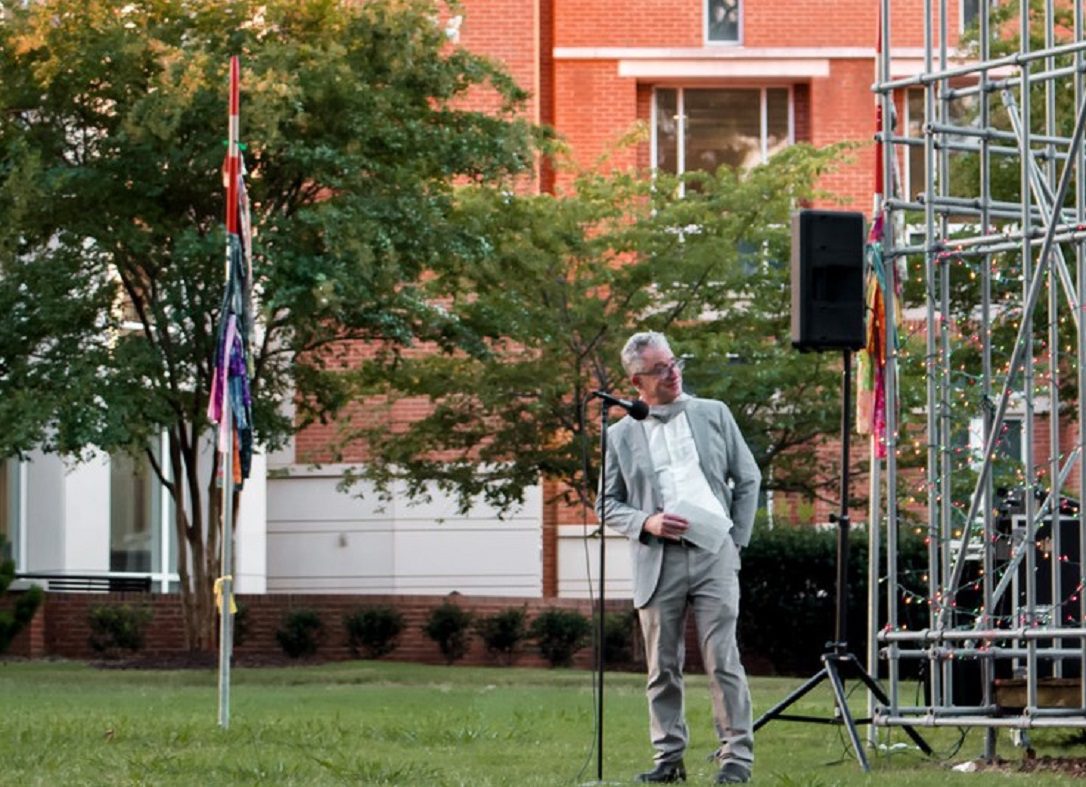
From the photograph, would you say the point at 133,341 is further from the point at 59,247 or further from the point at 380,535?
the point at 380,535

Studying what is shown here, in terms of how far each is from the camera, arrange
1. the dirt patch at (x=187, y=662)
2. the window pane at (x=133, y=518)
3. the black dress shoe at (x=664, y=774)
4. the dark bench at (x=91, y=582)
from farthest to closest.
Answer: the window pane at (x=133, y=518) < the dark bench at (x=91, y=582) < the dirt patch at (x=187, y=662) < the black dress shoe at (x=664, y=774)

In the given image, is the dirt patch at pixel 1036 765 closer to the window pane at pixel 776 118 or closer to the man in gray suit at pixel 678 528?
the man in gray suit at pixel 678 528

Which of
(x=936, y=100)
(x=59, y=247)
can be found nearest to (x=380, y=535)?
(x=59, y=247)

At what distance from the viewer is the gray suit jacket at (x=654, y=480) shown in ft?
36.8

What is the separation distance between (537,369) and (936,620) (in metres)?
18.7

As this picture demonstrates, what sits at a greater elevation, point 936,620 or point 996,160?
point 996,160

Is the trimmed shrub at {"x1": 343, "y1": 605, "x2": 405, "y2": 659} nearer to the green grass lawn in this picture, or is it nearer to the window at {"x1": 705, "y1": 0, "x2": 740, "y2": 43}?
the green grass lawn

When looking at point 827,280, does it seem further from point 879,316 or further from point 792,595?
point 792,595

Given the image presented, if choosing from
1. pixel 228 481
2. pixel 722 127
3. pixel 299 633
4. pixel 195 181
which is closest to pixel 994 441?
pixel 228 481

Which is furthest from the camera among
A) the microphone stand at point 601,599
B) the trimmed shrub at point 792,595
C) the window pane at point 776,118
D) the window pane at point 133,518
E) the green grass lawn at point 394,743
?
the window pane at point 776,118

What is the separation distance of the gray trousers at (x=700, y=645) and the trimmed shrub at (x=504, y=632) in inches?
889

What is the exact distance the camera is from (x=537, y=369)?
31.1 m

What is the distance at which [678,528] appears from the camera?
10984 mm

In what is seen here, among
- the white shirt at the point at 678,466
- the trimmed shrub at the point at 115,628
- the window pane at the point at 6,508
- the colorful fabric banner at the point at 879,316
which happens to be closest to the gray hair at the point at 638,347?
the white shirt at the point at 678,466
